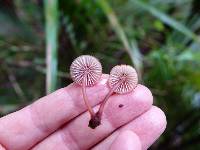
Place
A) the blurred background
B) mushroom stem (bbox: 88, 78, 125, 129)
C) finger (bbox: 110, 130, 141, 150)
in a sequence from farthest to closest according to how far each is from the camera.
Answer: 1. the blurred background
2. mushroom stem (bbox: 88, 78, 125, 129)
3. finger (bbox: 110, 130, 141, 150)

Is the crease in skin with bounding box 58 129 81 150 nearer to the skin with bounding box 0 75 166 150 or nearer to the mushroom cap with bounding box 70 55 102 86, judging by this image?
the skin with bounding box 0 75 166 150

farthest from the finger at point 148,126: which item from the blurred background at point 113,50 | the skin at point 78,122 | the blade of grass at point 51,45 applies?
the blurred background at point 113,50

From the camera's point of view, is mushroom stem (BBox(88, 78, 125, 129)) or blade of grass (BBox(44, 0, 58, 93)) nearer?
mushroom stem (BBox(88, 78, 125, 129))

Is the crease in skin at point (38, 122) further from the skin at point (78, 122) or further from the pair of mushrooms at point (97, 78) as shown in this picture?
the pair of mushrooms at point (97, 78)

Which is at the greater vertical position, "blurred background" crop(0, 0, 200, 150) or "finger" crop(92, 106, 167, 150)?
"blurred background" crop(0, 0, 200, 150)

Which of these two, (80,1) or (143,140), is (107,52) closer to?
(80,1)

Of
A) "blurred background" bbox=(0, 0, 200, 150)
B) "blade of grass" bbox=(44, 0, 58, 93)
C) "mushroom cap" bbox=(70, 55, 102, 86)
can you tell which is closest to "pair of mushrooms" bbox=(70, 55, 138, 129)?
"mushroom cap" bbox=(70, 55, 102, 86)
